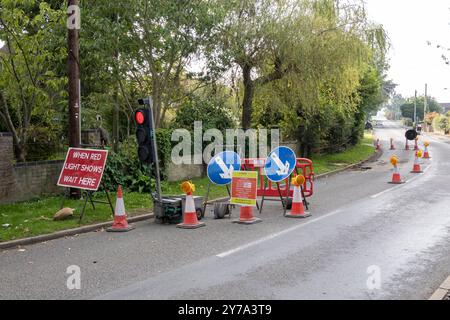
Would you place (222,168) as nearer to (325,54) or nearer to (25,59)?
(25,59)

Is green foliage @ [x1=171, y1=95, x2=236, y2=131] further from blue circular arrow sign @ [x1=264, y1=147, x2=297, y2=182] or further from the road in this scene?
the road

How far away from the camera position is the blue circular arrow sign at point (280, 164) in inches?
462

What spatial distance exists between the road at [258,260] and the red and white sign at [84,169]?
133 cm

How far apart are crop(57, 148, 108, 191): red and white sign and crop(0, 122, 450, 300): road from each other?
1333mm

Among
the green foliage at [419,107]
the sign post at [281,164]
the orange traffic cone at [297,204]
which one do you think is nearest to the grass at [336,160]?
the sign post at [281,164]

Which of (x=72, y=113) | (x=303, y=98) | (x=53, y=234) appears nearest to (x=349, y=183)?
(x=303, y=98)

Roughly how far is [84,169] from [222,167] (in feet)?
10.0

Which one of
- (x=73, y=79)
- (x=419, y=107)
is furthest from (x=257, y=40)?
(x=419, y=107)

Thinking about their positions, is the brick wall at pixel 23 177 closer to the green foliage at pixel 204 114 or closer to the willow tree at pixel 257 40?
the green foliage at pixel 204 114

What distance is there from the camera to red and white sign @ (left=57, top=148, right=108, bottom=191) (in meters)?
10.4

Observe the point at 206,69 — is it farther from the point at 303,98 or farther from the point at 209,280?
the point at 209,280

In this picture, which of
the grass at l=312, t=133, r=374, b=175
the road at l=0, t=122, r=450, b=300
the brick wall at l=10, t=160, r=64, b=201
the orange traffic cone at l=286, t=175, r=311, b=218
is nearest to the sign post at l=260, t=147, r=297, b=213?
the orange traffic cone at l=286, t=175, r=311, b=218

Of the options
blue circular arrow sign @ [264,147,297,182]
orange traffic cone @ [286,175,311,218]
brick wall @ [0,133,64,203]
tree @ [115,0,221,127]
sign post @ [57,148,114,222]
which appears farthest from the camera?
tree @ [115,0,221,127]

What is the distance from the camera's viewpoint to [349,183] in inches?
717
